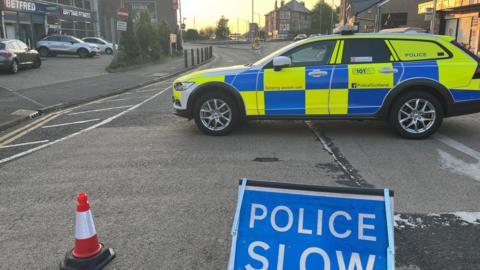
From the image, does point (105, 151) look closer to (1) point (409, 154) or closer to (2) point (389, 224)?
(1) point (409, 154)

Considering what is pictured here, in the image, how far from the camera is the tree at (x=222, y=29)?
109 m

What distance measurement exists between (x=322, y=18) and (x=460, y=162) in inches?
4638

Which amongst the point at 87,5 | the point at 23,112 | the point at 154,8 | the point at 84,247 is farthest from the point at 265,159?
the point at 154,8

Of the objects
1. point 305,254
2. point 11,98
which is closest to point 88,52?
point 11,98

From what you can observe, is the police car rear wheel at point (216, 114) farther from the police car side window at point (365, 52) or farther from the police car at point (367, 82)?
the police car side window at point (365, 52)

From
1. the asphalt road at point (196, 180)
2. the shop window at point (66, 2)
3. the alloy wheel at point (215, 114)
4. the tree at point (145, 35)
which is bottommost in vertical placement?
the asphalt road at point (196, 180)

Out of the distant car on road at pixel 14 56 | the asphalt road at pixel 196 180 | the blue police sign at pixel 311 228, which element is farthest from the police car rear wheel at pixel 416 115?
the distant car on road at pixel 14 56

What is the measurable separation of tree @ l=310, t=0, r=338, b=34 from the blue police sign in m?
116

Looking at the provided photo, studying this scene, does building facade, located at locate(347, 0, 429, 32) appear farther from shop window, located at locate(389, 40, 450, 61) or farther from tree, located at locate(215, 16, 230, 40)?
tree, located at locate(215, 16, 230, 40)

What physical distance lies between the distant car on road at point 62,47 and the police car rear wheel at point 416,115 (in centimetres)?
2876

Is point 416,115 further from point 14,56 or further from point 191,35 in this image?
point 191,35

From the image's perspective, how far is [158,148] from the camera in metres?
6.77

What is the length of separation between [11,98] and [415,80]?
1058 cm

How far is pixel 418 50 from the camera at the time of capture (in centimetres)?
684
